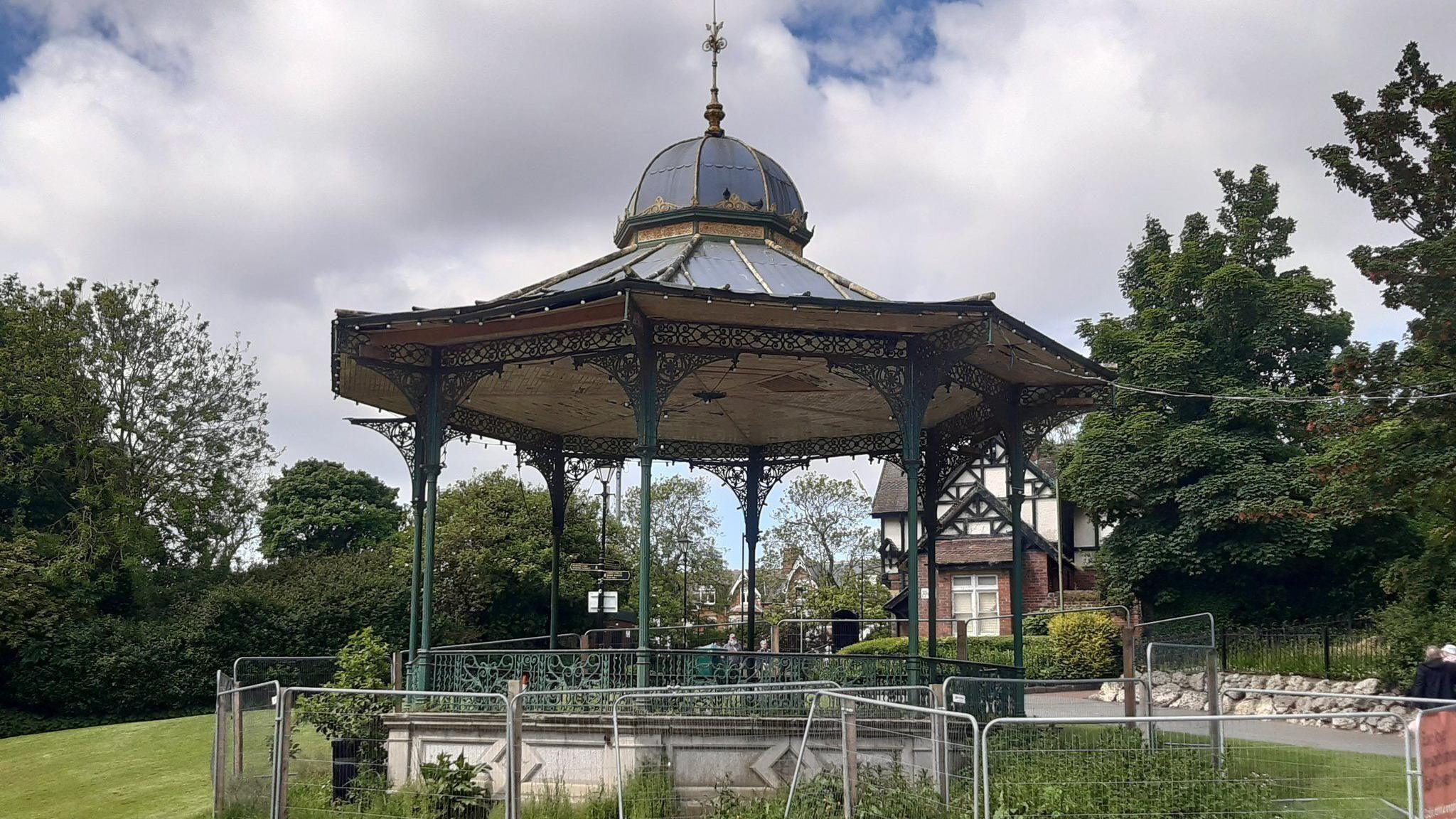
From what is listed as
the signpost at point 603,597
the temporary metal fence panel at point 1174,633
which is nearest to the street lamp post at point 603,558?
the signpost at point 603,597

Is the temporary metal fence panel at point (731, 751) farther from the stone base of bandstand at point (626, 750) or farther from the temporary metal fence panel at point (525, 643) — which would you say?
the temporary metal fence panel at point (525, 643)

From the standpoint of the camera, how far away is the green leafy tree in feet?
71.4

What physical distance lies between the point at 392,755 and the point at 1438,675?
11.9 meters

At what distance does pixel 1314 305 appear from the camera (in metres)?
33.3

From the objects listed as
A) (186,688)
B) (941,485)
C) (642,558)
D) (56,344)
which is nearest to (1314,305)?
(941,485)

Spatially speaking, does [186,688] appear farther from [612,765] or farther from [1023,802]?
[1023,802]

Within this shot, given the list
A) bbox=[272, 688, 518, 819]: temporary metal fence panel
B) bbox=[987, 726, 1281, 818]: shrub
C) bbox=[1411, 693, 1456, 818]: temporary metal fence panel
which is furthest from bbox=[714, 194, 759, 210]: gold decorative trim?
bbox=[1411, 693, 1456, 818]: temporary metal fence panel

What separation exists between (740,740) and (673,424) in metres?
10.2

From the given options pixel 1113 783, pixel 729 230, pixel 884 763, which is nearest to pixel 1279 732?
pixel 884 763

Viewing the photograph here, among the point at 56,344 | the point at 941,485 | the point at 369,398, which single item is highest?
the point at 56,344

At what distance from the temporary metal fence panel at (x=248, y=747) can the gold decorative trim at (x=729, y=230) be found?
30.5 ft

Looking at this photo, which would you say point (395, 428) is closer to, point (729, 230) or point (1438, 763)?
point (729, 230)

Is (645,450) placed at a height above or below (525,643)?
above

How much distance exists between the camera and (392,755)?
1312cm
